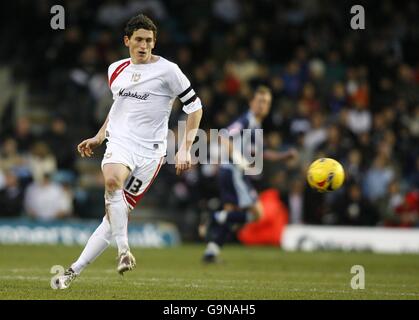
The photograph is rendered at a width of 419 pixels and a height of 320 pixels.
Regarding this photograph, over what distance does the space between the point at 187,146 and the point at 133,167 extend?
59 cm

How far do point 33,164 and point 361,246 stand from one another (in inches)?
291

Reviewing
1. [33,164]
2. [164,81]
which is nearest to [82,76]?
[33,164]

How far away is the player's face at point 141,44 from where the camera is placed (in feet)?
32.0

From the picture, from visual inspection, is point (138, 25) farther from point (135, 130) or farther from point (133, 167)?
point (133, 167)

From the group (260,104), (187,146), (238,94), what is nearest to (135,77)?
(187,146)

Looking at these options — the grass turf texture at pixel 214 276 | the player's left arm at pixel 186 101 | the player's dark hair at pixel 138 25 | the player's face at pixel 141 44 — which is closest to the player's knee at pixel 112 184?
the player's left arm at pixel 186 101

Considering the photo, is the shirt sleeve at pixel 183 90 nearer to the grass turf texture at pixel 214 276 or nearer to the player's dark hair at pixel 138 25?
the player's dark hair at pixel 138 25

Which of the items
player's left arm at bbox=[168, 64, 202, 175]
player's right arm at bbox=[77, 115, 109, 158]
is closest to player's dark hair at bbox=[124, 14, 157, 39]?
player's left arm at bbox=[168, 64, 202, 175]

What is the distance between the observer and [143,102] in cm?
988

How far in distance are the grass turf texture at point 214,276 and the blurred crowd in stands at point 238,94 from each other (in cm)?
259

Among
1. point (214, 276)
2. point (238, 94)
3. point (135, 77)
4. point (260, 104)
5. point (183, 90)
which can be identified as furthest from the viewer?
point (238, 94)

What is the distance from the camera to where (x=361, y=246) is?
19.9m

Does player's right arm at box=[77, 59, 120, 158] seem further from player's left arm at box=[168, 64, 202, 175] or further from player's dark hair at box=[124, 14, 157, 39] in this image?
player's left arm at box=[168, 64, 202, 175]

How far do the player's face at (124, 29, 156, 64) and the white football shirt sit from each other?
99 mm
